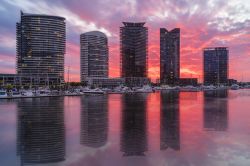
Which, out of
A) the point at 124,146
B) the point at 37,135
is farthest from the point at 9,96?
the point at 124,146

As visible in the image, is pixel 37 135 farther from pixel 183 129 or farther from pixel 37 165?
pixel 183 129

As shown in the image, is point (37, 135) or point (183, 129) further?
point (183, 129)

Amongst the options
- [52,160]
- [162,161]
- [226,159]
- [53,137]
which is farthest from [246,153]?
[53,137]

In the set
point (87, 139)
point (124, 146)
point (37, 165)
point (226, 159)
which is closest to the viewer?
point (37, 165)

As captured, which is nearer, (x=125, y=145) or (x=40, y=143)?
(x=125, y=145)

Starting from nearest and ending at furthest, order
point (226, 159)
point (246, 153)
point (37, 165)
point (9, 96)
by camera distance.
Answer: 1. point (37, 165)
2. point (226, 159)
3. point (246, 153)
4. point (9, 96)

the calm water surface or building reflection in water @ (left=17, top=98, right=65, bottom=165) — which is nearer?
the calm water surface

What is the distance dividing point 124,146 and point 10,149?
9.01m

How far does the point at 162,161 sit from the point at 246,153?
23.0ft

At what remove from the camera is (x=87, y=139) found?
26.4 m

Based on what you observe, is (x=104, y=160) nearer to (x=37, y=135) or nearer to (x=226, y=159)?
(x=226, y=159)

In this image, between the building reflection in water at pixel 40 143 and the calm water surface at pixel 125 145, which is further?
the building reflection in water at pixel 40 143

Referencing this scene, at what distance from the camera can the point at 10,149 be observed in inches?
899

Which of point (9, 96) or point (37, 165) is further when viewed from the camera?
point (9, 96)
